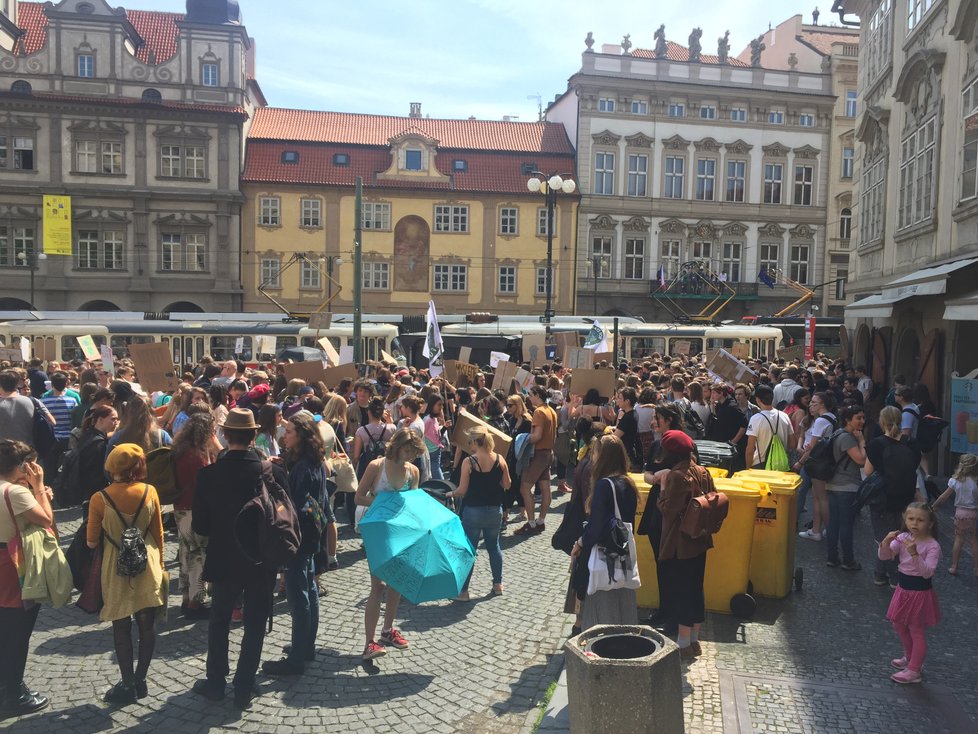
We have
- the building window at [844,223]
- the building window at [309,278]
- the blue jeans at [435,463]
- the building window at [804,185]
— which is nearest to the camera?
the blue jeans at [435,463]

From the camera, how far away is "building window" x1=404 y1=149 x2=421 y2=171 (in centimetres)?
4266

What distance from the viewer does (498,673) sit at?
592 centimetres

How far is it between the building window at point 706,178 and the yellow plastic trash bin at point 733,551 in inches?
1598

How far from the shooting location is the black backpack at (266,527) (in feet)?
16.4

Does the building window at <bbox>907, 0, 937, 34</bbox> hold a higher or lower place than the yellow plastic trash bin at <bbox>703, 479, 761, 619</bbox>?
higher

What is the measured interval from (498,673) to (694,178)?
42.3 metres

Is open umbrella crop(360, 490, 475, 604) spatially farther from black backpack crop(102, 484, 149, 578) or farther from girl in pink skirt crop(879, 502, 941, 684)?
girl in pink skirt crop(879, 502, 941, 684)

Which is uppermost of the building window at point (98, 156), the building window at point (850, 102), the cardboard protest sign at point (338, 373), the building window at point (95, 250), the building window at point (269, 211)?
the building window at point (850, 102)

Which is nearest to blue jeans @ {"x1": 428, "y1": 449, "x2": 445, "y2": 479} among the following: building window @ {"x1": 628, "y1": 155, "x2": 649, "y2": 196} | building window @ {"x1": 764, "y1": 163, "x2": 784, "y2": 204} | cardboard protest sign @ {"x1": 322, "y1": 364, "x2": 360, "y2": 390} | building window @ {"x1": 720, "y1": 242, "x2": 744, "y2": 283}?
cardboard protest sign @ {"x1": 322, "y1": 364, "x2": 360, "y2": 390}

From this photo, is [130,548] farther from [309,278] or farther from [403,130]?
[403,130]

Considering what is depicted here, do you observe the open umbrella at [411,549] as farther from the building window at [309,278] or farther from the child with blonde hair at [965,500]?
the building window at [309,278]

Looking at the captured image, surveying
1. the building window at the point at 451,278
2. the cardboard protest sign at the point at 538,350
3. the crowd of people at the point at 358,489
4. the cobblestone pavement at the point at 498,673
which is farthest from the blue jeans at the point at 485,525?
the building window at the point at 451,278

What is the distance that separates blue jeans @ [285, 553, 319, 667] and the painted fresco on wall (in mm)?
37802

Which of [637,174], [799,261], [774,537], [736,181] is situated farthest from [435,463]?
[799,261]
